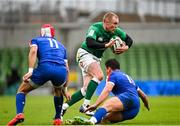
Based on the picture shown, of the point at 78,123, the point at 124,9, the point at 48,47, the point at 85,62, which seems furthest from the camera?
the point at 124,9

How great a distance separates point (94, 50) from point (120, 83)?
287cm

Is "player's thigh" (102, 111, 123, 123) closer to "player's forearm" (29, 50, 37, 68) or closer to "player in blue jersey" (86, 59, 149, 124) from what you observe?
"player in blue jersey" (86, 59, 149, 124)

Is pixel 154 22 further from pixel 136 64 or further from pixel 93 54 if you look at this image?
pixel 93 54

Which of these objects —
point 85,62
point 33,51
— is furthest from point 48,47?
point 85,62

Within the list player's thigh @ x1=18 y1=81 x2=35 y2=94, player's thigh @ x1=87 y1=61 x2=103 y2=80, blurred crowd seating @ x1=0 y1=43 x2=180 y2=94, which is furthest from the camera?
blurred crowd seating @ x1=0 y1=43 x2=180 y2=94

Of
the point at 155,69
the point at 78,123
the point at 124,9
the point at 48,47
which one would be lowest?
the point at 155,69

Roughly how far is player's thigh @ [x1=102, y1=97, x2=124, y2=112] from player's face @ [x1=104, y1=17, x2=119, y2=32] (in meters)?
2.57

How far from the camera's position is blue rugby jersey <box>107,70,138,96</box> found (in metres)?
14.0

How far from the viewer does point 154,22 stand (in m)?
40.9

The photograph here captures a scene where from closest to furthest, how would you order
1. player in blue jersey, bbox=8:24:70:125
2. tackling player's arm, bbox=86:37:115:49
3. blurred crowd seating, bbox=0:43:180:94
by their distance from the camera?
player in blue jersey, bbox=8:24:70:125 < tackling player's arm, bbox=86:37:115:49 < blurred crowd seating, bbox=0:43:180:94

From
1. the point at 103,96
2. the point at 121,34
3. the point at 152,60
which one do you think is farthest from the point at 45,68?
the point at 152,60

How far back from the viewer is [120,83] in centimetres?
1405

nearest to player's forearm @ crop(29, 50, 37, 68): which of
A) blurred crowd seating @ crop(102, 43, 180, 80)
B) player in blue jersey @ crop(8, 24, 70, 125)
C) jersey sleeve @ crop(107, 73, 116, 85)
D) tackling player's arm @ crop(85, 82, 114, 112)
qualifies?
player in blue jersey @ crop(8, 24, 70, 125)

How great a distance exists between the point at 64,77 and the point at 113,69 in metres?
0.97
